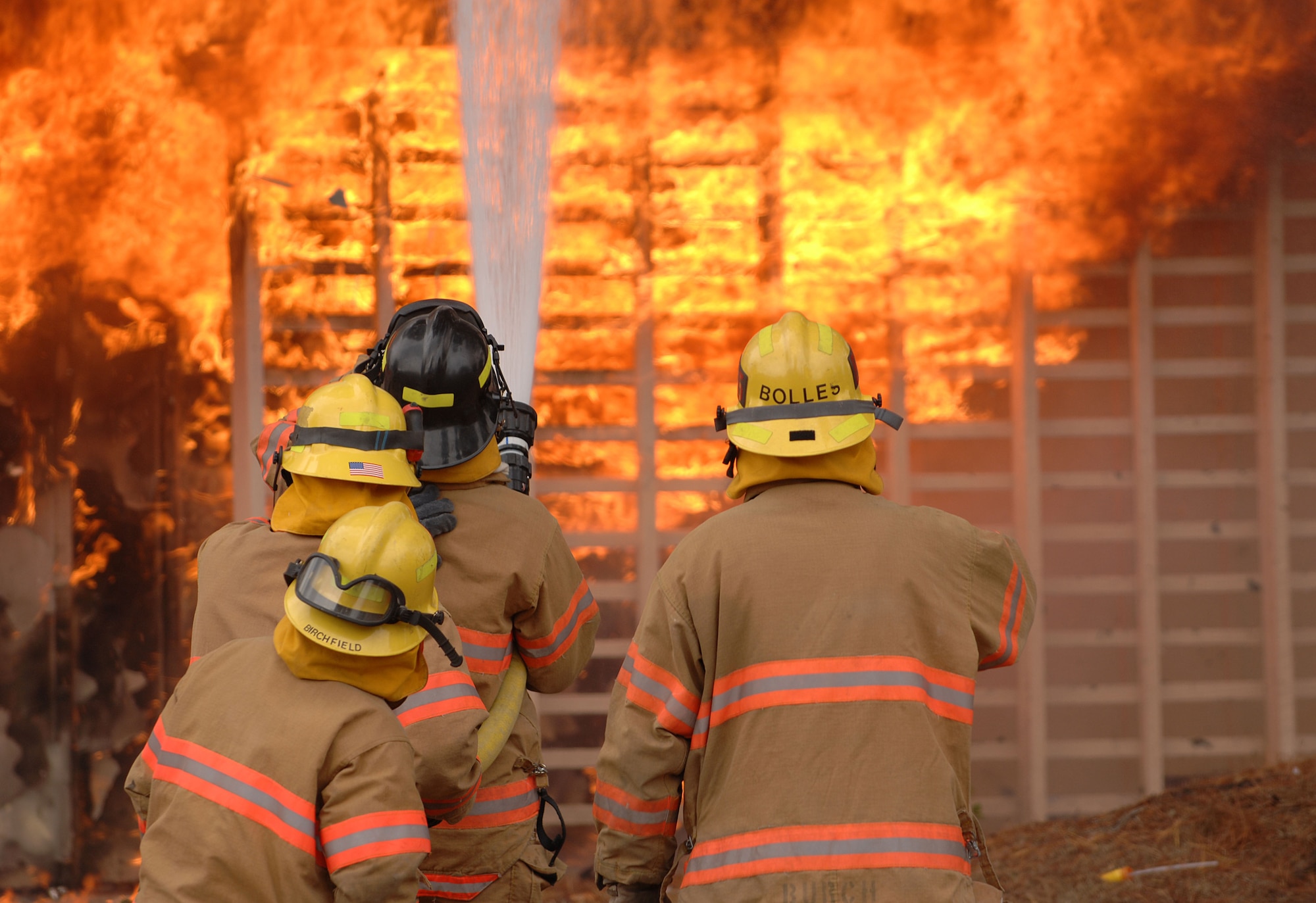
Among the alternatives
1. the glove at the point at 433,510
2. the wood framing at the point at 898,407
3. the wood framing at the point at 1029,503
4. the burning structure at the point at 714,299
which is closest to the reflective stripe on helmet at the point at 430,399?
the glove at the point at 433,510

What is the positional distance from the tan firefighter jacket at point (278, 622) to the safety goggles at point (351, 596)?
1.01 ft

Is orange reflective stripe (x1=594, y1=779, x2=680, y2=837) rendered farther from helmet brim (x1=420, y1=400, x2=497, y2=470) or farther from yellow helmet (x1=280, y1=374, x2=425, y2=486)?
helmet brim (x1=420, y1=400, x2=497, y2=470)

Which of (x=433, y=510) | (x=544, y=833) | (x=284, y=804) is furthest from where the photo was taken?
(x=544, y=833)

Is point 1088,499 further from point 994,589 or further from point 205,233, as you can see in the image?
point 205,233

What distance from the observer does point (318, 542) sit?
2.43m

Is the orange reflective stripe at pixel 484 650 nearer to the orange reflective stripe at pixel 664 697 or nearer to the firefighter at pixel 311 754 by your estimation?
the orange reflective stripe at pixel 664 697

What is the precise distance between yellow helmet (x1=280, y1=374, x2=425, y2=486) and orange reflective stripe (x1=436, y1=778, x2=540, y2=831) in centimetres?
82

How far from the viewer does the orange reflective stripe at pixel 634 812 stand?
89.0 inches

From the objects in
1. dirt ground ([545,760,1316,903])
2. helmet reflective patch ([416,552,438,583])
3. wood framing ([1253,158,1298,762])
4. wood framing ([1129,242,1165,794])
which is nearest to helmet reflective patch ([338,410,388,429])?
helmet reflective patch ([416,552,438,583])

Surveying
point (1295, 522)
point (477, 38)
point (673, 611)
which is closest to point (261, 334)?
point (477, 38)

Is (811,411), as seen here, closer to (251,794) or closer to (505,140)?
(251,794)

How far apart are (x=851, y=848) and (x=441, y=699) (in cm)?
81

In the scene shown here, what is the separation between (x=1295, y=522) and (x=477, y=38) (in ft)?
14.2

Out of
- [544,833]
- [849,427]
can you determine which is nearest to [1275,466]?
[849,427]
